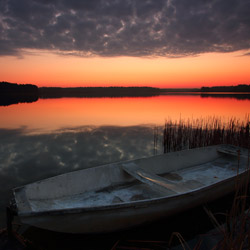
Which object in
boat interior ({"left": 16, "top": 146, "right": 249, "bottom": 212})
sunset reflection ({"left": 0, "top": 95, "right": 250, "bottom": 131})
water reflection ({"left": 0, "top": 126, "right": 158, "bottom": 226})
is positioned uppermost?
sunset reflection ({"left": 0, "top": 95, "right": 250, "bottom": 131})

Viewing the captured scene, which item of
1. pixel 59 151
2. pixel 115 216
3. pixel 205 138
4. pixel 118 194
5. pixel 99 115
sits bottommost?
pixel 59 151

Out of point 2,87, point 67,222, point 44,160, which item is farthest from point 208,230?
point 2,87

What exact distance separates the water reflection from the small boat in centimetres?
140

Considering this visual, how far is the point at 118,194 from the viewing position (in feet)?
14.6

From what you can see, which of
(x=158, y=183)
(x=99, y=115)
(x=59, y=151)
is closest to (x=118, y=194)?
(x=158, y=183)

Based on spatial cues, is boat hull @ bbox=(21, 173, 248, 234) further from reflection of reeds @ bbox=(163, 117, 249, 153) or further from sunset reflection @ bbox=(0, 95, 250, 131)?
sunset reflection @ bbox=(0, 95, 250, 131)

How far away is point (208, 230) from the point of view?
4070 millimetres

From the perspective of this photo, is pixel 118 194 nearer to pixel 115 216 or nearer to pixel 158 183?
pixel 158 183

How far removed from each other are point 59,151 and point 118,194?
523 cm

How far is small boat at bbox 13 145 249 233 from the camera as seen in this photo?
3.05m

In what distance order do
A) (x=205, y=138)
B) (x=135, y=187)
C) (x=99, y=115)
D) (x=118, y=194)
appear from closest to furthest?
(x=118, y=194) < (x=135, y=187) < (x=205, y=138) < (x=99, y=115)

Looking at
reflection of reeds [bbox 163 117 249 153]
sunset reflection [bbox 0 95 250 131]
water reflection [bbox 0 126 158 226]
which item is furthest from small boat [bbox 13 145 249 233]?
sunset reflection [bbox 0 95 250 131]

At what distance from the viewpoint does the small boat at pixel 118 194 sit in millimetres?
3053

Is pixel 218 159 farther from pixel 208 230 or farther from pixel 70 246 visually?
pixel 70 246
